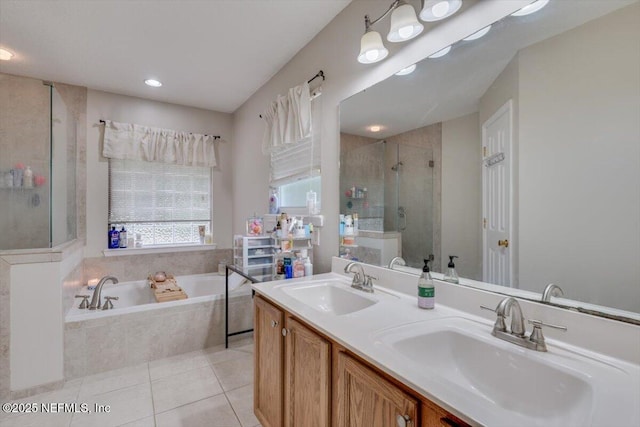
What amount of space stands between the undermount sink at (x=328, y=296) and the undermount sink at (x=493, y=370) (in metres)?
0.53

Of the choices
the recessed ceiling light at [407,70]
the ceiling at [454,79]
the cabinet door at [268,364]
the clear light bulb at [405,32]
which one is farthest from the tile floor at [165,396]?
the clear light bulb at [405,32]

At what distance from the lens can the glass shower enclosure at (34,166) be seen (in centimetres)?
229

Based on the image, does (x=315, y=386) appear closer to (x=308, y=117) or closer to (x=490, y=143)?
(x=490, y=143)

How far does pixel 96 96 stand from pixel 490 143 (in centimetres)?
395

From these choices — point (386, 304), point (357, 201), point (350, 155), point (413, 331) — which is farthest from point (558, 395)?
point (350, 155)

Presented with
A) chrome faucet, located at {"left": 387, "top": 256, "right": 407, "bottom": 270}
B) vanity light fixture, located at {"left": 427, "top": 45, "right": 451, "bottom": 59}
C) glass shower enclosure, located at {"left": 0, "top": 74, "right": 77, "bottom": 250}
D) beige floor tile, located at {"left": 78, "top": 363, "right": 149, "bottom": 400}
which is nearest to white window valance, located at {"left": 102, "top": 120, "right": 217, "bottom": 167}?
glass shower enclosure, located at {"left": 0, "top": 74, "right": 77, "bottom": 250}

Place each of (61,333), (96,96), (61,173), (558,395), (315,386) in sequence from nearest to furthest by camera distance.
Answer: (558,395), (315,386), (61,333), (61,173), (96,96)

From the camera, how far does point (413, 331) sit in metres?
1.04

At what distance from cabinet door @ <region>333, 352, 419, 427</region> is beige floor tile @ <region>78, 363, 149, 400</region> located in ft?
6.47

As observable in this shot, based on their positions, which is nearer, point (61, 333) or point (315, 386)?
point (315, 386)

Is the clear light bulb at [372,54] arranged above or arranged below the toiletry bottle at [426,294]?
above

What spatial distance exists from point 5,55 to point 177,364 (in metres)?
3.03

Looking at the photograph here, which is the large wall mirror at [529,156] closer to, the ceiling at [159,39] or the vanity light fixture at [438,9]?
the vanity light fixture at [438,9]

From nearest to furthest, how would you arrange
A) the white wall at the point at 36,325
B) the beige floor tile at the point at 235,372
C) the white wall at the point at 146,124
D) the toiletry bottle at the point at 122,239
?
Result: the white wall at the point at 36,325 → the beige floor tile at the point at 235,372 → the white wall at the point at 146,124 → the toiletry bottle at the point at 122,239
